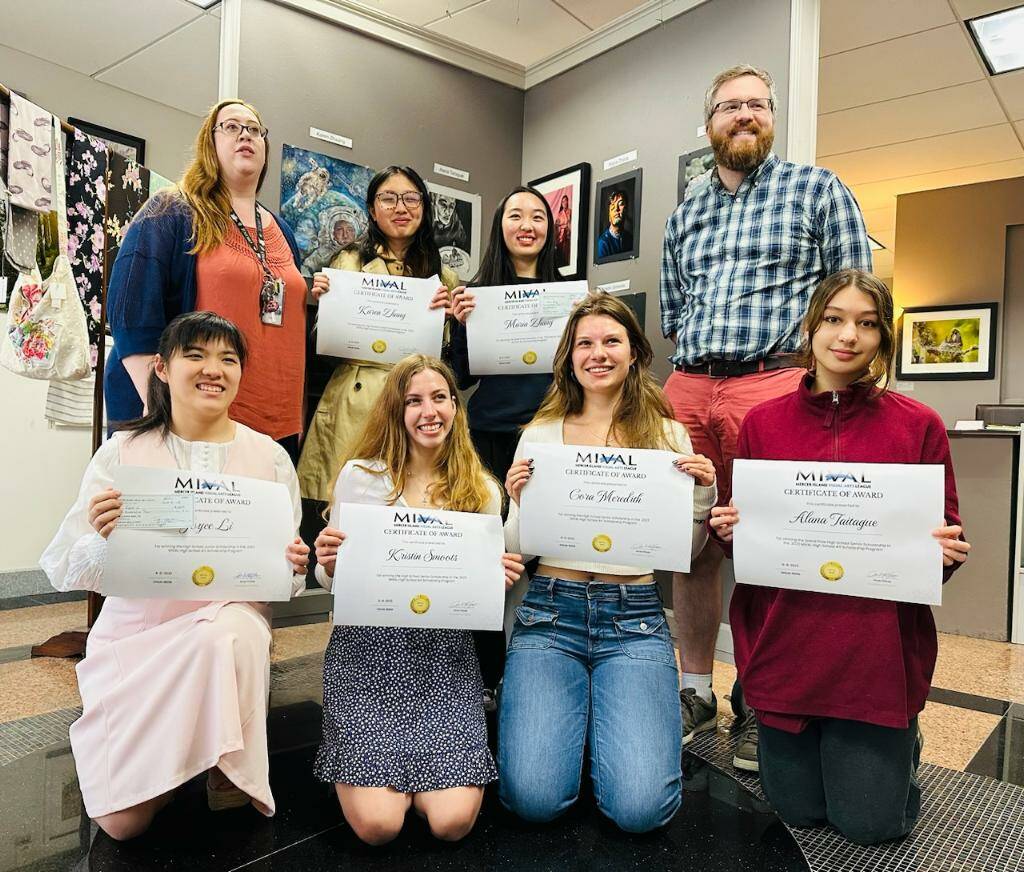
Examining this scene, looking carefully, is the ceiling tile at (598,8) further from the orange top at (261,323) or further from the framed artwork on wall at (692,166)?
the orange top at (261,323)

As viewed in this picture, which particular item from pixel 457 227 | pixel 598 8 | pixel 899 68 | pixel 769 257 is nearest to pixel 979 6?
pixel 899 68

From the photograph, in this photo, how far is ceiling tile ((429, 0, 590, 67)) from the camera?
12.8ft

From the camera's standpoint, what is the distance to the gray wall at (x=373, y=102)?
304 centimetres

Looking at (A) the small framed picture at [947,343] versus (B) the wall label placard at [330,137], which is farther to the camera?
(A) the small framed picture at [947,343]

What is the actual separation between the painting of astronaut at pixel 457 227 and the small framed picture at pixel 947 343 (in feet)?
15.0

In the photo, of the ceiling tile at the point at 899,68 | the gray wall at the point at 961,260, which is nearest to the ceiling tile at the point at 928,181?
the gray wall at the point at 961,260

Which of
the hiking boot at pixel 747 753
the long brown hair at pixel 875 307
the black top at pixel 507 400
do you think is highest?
the long brown hair at pixel 875 307

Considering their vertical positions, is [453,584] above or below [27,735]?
above

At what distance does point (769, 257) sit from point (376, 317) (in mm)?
1159

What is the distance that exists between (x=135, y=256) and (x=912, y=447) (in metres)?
1.95

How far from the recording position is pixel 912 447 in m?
1.65

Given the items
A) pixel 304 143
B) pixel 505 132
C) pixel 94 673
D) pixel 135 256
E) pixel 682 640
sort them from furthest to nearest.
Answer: pixel 505 132
pixel 304 143
pixel 682 640
pixel 135 256
pixel 94 673

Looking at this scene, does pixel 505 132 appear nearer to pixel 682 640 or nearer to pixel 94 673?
pixel 682 640

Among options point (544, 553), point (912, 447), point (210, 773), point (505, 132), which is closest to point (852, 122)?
point (505, 132)
